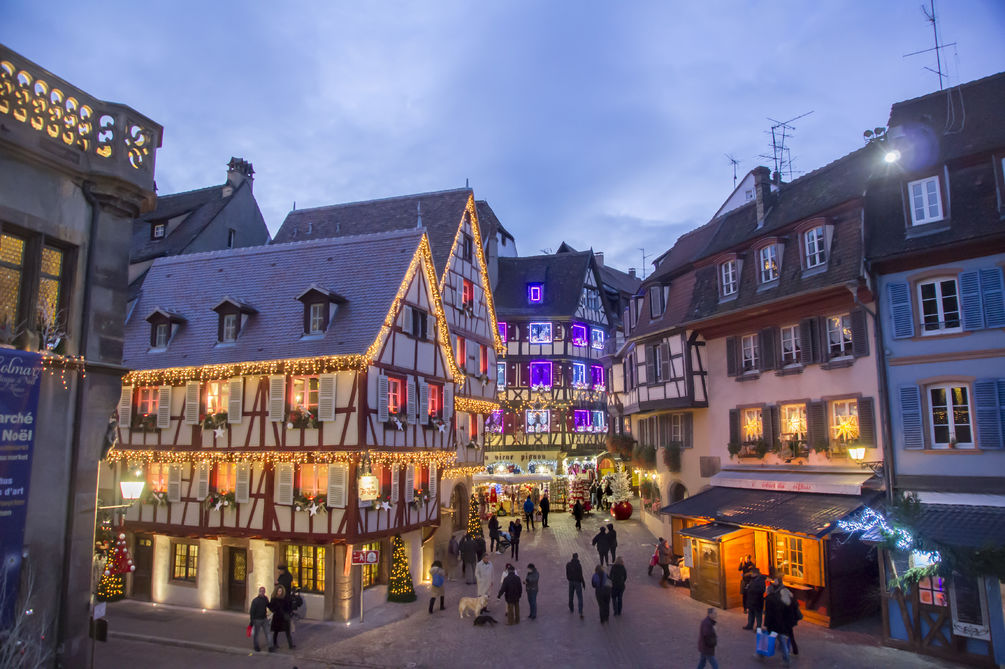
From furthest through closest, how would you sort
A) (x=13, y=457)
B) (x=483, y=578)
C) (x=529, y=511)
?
(x=529, y=511), (x=483, y=578), (x=13, y=457)

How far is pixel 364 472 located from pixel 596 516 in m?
22.1

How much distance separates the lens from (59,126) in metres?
9.66

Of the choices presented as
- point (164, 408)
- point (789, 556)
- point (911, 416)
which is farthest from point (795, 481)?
point (164, 408)

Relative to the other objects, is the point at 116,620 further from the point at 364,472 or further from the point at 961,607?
the point at 961,607

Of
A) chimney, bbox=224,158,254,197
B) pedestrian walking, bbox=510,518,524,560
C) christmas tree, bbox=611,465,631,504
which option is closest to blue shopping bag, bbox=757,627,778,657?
pedestrian walking, bbox=510,518,524,560

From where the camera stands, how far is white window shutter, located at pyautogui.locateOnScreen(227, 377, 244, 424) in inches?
818

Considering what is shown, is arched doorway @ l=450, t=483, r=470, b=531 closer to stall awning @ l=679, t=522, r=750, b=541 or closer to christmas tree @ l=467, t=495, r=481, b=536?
christmas tree @ l=467, t=495, r=481, b=536

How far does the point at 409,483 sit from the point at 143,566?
29.6 feet

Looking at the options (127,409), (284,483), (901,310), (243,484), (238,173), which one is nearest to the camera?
(901,310)

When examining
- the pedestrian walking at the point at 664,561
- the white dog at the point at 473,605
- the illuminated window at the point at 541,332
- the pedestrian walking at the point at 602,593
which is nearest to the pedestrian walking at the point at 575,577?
the pedestrian walking at the point at 602,593

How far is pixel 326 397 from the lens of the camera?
19688mm

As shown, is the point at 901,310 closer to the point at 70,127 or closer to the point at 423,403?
the point at 423,403

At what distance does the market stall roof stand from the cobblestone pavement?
237 centimetres

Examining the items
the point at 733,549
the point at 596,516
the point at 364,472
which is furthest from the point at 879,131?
the point at 596,516
